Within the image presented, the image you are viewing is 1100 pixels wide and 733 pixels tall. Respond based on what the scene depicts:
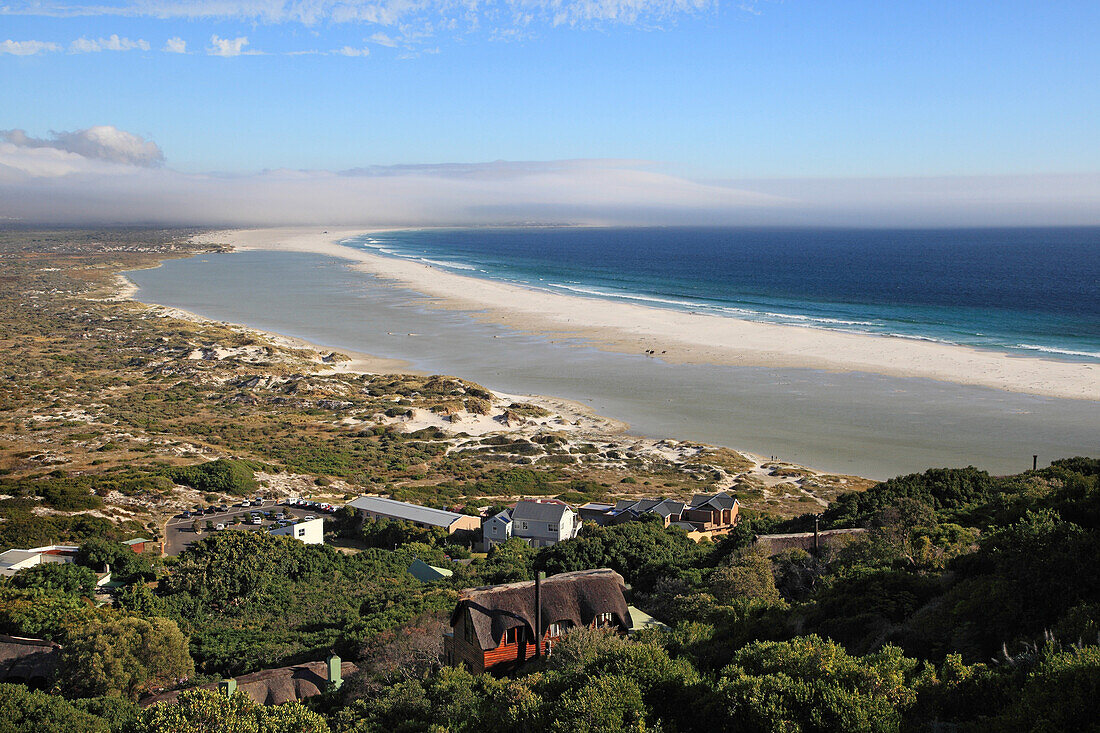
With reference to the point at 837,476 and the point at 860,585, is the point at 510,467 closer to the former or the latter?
the point at 837,476

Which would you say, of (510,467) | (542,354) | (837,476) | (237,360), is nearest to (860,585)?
(837,476)

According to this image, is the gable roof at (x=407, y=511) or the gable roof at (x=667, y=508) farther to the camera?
the gable roof at (x=667, y=508)

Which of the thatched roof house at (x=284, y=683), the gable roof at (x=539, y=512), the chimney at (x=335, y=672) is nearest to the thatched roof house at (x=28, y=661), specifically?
the thatched roof house at (x=284, y=683)

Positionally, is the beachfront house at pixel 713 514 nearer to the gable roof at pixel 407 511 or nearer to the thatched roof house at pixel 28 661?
the gable roof at pixel 407 511

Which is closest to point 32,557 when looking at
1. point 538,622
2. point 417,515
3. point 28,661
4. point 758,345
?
point 28,661

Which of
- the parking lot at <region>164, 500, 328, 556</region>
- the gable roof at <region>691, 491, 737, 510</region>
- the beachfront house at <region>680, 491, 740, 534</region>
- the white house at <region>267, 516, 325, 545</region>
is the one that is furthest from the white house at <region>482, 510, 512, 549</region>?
the gable roof at <region>691, 491, 737, 510</region>

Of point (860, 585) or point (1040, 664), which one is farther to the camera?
point (860, 585)
